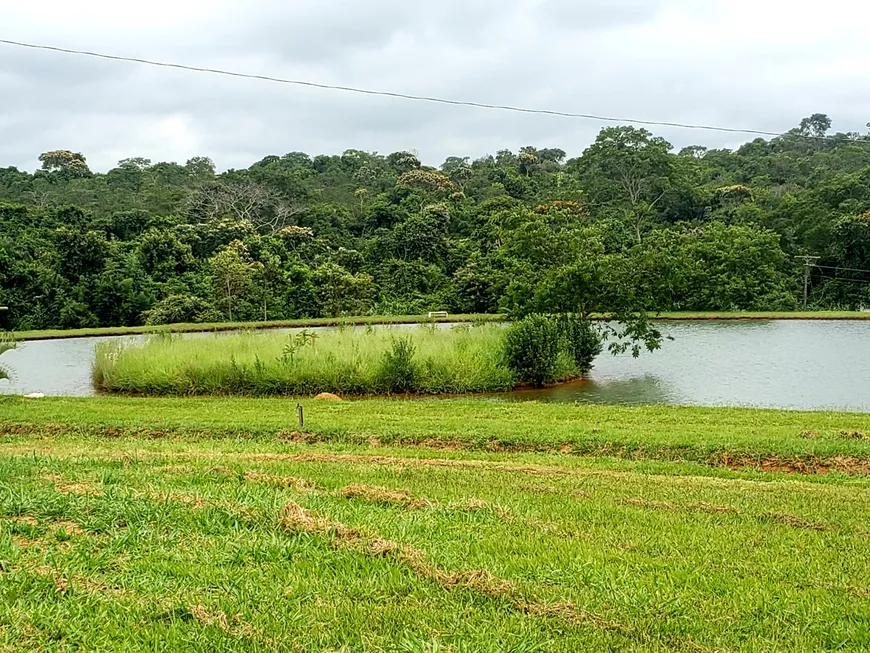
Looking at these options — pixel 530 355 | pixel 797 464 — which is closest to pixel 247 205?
pixel 530 355

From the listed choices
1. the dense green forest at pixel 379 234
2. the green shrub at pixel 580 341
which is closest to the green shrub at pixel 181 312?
the dense green forest at pixel 379 234

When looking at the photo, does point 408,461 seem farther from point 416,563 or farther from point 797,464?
point 797,464

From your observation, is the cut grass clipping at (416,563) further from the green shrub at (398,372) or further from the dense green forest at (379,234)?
the dense green forest at (379,234)

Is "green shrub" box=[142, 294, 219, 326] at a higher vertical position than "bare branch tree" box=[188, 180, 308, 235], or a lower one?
lower

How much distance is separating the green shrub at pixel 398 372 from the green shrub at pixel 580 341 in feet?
12.3

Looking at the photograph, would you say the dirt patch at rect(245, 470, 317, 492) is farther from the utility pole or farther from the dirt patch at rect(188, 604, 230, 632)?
the utility pole

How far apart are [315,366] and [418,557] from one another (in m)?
9.95

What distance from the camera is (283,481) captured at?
4.66 m

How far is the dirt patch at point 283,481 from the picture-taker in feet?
14.8

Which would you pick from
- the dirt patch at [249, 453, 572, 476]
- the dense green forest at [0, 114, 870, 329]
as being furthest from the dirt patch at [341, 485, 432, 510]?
the dense green forest at [0, 114, 870, 329]

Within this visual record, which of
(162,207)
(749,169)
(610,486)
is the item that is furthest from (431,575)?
(749,169)

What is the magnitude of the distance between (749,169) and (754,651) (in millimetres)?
47274

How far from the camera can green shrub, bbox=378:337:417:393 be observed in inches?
502

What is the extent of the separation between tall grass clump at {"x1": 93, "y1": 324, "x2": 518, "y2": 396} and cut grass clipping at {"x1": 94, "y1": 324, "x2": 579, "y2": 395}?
17mm
